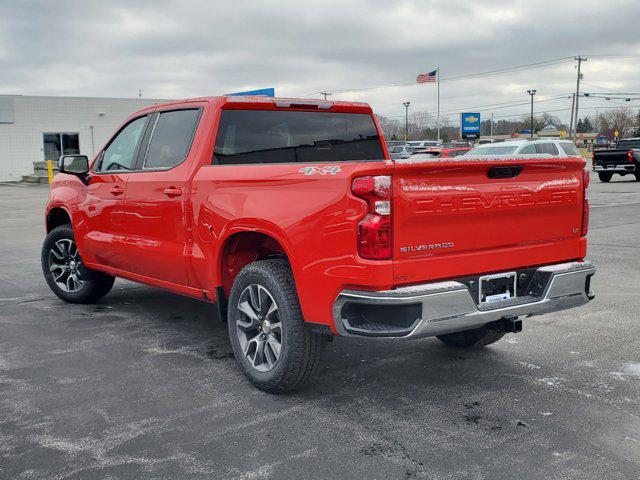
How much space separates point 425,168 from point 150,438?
2.08 meters

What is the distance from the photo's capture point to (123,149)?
6.25m

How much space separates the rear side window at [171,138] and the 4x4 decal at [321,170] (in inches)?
60.8

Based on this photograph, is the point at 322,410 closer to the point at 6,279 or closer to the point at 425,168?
the point at 425,168

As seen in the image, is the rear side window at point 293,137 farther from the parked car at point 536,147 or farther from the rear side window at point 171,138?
the parked car at point 536,147

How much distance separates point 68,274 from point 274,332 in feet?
11.8

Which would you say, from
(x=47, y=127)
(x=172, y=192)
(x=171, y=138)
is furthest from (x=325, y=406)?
(x=47, y=127)

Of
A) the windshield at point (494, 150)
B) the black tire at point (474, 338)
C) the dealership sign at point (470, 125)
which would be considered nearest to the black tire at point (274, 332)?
the black tire at point (474, 338)

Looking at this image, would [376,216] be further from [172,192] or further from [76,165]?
[76,165]

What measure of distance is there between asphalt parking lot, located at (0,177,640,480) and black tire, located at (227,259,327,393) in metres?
0.15

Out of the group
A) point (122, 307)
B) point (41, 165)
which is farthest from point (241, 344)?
point (41, 165)

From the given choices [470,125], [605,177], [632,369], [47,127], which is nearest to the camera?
[632,369]

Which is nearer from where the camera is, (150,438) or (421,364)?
(150,438)

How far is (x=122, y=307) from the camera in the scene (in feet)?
23.2

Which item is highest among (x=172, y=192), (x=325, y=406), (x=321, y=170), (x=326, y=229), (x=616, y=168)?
(x=321, y=170)
